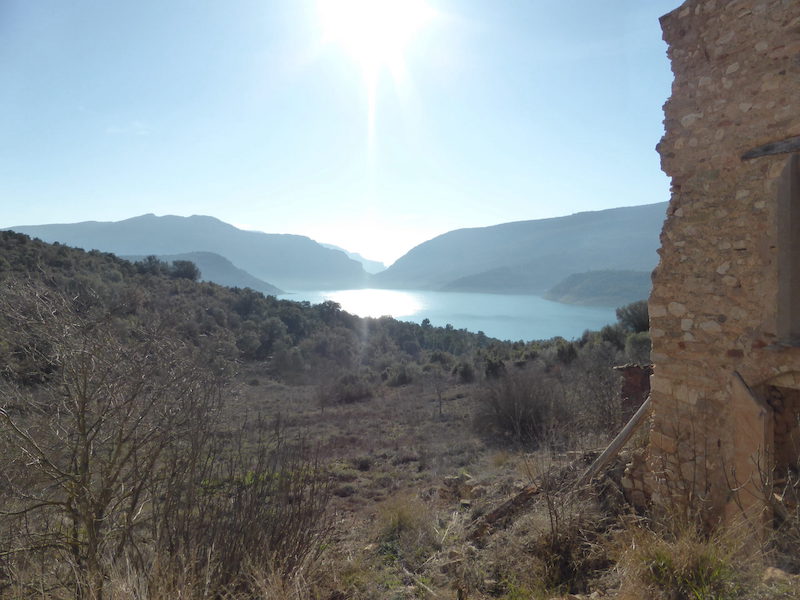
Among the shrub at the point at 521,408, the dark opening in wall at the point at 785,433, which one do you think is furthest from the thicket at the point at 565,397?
the dark opening in wall at the point at 785,433

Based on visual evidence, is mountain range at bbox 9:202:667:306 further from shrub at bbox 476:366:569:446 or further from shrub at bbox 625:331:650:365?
shrub at bbox 476:366:569:446

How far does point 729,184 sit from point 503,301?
87531 millimetres

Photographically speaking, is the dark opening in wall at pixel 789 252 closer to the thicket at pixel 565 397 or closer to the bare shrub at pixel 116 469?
the thicket at pixel 565 397

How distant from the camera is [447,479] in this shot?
8.85 meters

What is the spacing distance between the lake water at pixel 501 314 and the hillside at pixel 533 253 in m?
9.37

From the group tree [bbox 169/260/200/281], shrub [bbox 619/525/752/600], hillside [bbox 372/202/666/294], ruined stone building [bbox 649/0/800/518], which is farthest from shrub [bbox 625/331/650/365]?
hillside [bbox 372/202/666/294]

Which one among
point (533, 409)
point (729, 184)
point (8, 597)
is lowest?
point (533, 409)

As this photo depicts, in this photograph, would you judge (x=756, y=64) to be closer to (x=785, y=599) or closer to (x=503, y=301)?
(x=785, y=599)

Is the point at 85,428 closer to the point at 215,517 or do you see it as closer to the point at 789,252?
the point at 215,517

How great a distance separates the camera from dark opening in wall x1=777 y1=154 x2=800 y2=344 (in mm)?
3277

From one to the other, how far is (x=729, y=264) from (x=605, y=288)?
6264cm

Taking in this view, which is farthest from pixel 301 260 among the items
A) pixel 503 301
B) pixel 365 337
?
pixel 365 337

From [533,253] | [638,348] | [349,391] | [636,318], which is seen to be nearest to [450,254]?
[533,253]

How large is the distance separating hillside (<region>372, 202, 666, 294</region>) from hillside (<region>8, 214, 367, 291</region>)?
17824 millimetres
